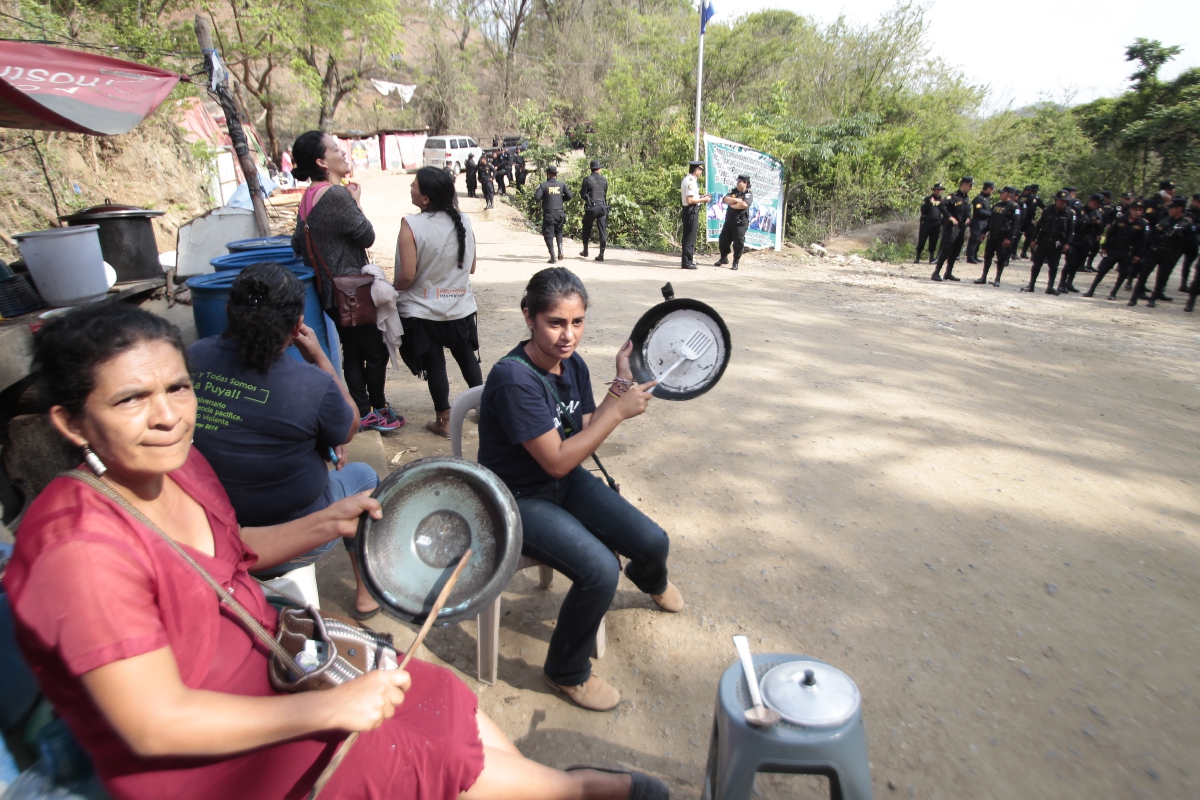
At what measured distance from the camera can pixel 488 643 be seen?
247 cm

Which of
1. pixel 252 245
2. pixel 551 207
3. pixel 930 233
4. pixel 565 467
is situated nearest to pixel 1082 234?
pixel 930 233

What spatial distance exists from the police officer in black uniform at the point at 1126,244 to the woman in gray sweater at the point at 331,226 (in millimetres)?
11288

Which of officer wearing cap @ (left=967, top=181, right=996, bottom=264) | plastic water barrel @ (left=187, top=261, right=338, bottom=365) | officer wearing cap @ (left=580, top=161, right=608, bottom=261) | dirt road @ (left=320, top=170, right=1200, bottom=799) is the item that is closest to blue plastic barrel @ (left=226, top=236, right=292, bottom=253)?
plastic water barrel @ (left=187, top=261, right=338, bottom=365)

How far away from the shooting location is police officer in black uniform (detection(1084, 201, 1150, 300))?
32.6ft

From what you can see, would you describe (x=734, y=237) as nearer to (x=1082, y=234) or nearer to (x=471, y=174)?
(x=1082, y=234)

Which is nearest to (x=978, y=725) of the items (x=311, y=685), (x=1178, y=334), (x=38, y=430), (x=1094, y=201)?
(x=311, y=685)

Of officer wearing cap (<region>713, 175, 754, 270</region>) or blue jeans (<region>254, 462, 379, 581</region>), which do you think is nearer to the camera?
blue jeans (<region>254, 462, 379, 581</region>)

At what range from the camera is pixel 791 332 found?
736 centimetres

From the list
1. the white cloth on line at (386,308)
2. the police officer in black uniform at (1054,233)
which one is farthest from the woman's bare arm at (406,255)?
the police officer in black uniform at (1054,233)

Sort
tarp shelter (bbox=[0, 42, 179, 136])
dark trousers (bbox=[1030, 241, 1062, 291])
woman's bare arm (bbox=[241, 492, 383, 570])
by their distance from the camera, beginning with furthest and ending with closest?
dark trousers (bbox=[1030, 241, 1062, 291]), tarp shelter (bbox=[0, 42, 179, 136]), woman's bare arm (bbox=[241, 492, 383, 570])

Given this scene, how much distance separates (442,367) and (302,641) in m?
2.94

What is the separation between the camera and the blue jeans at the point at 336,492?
2.25 m

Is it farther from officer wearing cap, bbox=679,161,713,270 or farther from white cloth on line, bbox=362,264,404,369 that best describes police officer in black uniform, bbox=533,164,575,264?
white cloth on line, bbox=362,264,404,369

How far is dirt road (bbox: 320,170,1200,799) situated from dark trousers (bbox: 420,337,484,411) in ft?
1.31
